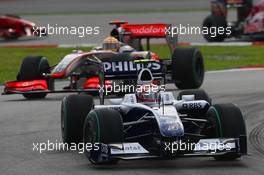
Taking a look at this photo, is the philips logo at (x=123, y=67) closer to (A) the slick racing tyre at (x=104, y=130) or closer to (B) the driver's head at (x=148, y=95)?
(B) the driver's head at (x=148, y=95)

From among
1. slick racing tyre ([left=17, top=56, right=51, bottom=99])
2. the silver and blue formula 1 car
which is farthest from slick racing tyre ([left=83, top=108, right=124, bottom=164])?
slick racing tyre ([left=17, top=56, right=51, bottom=99])

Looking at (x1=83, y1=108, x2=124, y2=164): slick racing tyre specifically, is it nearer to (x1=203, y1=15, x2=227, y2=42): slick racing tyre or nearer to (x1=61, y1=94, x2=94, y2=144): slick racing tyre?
(x1=61, y1=94, x2=94, y2=144): slick racing tyre

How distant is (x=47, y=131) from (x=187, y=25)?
84.2ft

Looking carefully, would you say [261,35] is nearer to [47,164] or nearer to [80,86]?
[80,86]

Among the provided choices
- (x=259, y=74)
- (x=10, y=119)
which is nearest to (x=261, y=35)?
(x=259, y=74)

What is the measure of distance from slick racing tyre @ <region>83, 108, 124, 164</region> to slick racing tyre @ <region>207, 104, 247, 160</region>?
112 cm

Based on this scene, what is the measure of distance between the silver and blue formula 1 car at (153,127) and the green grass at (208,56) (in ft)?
36.0

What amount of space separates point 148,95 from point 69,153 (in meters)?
1.27

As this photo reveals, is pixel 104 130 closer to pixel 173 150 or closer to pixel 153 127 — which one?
pixel 153 127

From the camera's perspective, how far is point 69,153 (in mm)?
12227

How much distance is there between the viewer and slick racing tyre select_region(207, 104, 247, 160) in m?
11.1

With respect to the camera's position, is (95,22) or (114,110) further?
(95,22)

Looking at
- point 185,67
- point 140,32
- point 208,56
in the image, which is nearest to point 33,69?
point 140,32

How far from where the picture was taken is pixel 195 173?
34.7 feet
